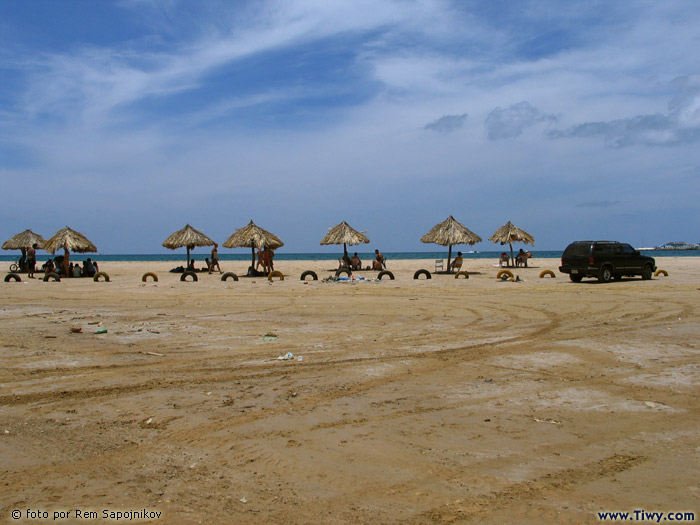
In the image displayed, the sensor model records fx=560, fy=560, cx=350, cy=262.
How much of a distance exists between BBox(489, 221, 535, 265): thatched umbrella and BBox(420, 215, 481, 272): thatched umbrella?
13.0 feet

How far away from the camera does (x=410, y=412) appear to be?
186 inches

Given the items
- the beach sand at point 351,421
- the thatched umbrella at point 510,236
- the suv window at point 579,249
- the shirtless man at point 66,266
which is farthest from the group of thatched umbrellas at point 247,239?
the beach sand at point 351,421

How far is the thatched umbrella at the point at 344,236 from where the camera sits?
27.7 m

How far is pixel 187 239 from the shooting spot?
1137 inches

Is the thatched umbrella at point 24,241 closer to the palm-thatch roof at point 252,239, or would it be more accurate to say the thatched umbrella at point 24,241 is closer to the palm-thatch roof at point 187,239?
the palm-thatch roof at point 187,239

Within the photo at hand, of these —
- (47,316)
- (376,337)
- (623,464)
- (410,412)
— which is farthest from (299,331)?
(623,464)

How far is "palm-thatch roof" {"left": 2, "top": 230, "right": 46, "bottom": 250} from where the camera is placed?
2850 cm

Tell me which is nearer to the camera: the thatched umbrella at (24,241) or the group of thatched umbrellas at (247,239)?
the group of thatched umbrellas at (247,239)

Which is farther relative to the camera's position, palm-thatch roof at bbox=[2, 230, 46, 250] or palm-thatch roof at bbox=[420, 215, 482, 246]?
palm-thatch roof at bbox=[2, 230, 46, 250]

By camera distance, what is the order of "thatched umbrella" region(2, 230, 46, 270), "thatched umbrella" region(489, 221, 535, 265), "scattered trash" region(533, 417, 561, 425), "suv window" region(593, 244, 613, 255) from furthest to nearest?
"thatched umbrella" region(489, 221, 535, 265) < "thatched umbrella" region(2, 230, 46, 270) < "suv window" region(593, 244, 613, 255) < "scattered trash" region(533, 417, 561, 425)

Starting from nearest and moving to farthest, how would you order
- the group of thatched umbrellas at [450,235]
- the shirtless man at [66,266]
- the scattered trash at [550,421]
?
1. the scattered trash at [550,421]
2. the shirtless man at [66,266]
3. the group of thatched umbrellas at [450,235]

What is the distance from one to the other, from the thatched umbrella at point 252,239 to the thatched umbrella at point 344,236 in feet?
8.61

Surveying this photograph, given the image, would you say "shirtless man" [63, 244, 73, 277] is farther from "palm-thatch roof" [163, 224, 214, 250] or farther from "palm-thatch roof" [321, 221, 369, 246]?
"palm-thatch roof" [321, 221, 369, 246]

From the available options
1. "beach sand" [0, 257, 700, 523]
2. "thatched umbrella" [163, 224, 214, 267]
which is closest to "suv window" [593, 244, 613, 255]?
"beach sand" [0, 257, 700, 523]
